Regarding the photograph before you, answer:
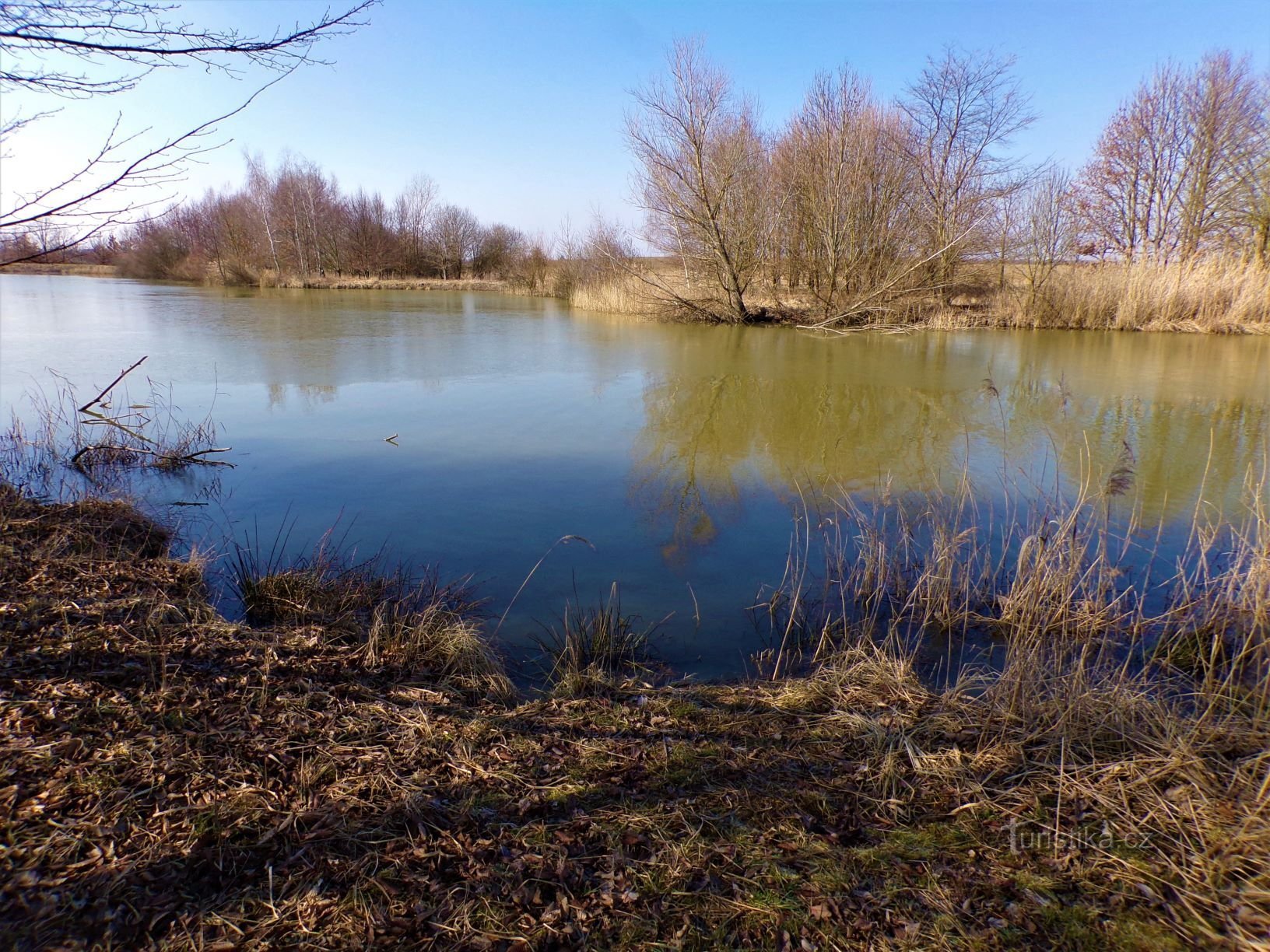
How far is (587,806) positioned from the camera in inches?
78.5

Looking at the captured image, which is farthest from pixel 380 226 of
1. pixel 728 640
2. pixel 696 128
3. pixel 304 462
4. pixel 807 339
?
pixel 728 640

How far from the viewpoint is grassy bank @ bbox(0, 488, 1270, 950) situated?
158 cm

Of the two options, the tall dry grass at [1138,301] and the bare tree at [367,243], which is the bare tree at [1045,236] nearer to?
the tall dry grass at [1138,301]

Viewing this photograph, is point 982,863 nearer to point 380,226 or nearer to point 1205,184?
point 1205,184

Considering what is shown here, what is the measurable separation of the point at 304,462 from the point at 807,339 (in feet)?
38.1

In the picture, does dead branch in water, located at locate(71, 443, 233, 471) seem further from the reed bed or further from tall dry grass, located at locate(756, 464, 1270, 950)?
tall dry grass, located at locate(756, 464, 1270, 950)

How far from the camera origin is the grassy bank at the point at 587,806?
5.19 ft

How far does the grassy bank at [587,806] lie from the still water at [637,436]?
97cm

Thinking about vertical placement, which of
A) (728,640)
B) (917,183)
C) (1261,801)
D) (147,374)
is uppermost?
(917,183)

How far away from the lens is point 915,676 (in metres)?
2.98

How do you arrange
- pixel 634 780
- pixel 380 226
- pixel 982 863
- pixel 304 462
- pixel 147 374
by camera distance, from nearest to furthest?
pixel 982 863
pixel 634 780
pixel 304 462
pixel 147 374
pixel 380 226

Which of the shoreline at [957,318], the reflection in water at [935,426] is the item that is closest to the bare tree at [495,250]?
the shoreline at [957,318]

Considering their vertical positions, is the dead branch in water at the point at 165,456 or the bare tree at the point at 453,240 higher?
the bare tree at the point at 453,240

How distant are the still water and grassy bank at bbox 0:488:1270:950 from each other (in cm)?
97
